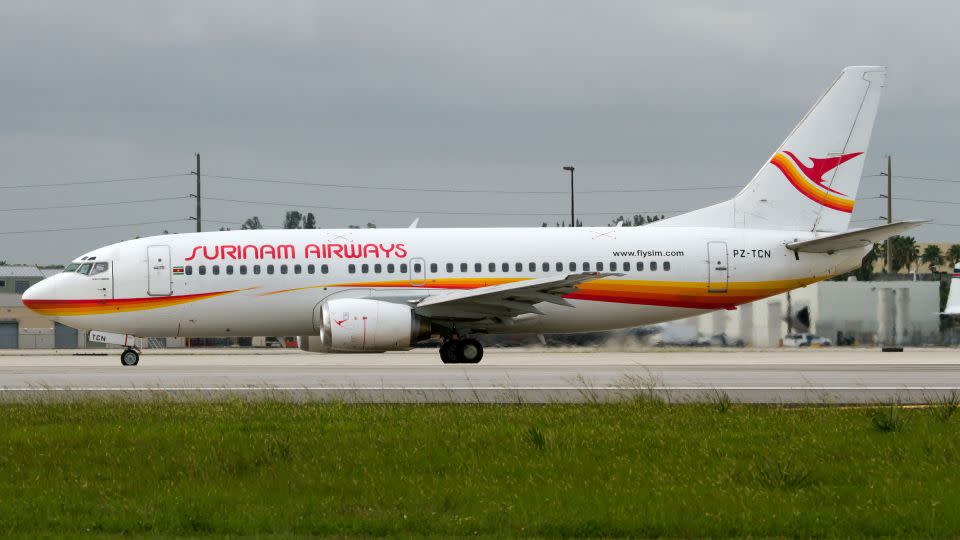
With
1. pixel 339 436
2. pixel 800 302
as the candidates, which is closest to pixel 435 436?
pixel 339 436

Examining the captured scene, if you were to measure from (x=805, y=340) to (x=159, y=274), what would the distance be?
22.6 m

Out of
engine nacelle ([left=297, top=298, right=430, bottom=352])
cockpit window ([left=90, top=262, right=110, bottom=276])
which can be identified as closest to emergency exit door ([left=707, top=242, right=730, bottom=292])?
engine nacelle ([left=297, top=298, right=430, bottom=352])

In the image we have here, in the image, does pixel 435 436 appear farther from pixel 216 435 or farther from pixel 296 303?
pixel 296 303

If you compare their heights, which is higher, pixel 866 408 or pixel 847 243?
pixel 847 243

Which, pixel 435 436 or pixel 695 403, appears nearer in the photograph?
pixel 435 436

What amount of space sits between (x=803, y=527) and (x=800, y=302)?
115 ft

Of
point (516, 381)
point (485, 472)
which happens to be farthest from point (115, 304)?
point (485, 472)

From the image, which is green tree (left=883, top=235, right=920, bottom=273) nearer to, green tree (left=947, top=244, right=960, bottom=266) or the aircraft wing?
green tree (left=947, top=244, right=960, bottom=266)

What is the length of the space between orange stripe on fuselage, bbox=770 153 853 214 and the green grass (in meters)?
18.9

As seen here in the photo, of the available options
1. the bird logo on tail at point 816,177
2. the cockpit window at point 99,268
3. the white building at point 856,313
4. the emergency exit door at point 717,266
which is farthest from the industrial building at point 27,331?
the bird logo on tail at point 816,177

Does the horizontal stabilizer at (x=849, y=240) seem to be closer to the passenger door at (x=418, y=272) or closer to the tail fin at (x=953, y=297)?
the passenger door at (x=418, y=272)

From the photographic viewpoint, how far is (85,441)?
14031 millimetres

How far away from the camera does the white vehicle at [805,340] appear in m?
42.9

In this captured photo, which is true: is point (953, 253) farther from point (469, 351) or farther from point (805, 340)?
point (469, 351)
